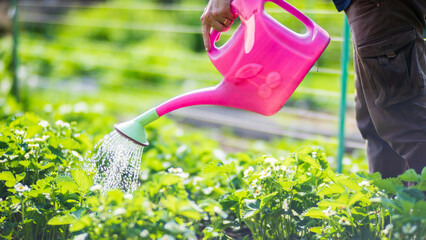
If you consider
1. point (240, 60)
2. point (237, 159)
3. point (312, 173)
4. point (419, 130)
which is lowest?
point (237, 159)

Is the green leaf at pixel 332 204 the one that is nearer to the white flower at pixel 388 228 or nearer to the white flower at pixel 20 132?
the white flower at pixel 388 228

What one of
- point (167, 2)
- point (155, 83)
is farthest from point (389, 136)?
point (167, 2)

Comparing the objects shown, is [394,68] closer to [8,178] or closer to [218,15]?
[218,15]

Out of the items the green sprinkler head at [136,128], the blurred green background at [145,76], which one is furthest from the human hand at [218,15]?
the blurred green background at [145,76]

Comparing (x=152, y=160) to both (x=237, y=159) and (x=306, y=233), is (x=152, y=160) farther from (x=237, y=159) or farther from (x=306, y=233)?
(x=306, y=233)

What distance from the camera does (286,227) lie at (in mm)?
1650

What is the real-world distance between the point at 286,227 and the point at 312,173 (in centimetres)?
21

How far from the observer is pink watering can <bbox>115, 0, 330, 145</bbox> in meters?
1.60

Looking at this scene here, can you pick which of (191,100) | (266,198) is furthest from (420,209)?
(191,100)

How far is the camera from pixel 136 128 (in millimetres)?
1636

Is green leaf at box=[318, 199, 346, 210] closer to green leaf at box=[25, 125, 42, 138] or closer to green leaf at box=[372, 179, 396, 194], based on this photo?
green leaf at box=[372, 179, 396, 194]

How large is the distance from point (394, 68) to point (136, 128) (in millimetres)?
822

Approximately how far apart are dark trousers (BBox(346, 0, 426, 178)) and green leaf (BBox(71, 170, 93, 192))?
953 millimetres

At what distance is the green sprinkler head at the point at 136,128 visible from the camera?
1.62 meters
